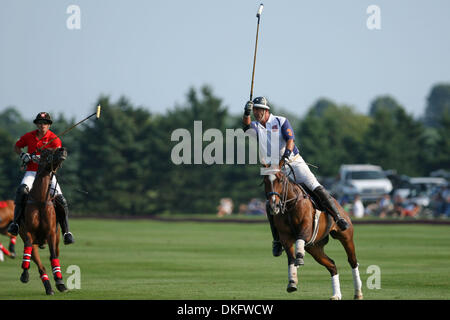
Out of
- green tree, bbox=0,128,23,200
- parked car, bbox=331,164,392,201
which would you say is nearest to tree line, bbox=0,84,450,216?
green tree, bbox=0,128,23,200

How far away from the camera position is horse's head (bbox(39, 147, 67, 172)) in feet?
49.3

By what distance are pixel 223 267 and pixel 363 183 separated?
35619 mm

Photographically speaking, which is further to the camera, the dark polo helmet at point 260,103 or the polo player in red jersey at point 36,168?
the polo player in red jersey at point 36,168

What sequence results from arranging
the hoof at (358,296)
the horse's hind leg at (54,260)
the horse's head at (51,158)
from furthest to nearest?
1. the horse's hind leg at (54,260)
2. the horse's head at (51,158)
3. the hoof at (358,296)

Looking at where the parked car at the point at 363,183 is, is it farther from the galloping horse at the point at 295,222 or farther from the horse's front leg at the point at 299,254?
the horse's front leg at the point at 299,254

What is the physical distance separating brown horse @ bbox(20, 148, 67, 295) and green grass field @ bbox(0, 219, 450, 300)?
80 centimetres

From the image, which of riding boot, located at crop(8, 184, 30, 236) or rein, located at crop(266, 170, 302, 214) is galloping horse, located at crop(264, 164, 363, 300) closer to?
rein, located at crop(266, 170, 302, 214)

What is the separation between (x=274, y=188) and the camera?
44.3 feet

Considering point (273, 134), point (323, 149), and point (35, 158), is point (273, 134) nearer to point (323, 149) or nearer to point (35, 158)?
point (35, 158)

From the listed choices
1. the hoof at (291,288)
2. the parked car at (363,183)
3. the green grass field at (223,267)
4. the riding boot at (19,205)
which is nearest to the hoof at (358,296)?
the green grass field at (223,267)

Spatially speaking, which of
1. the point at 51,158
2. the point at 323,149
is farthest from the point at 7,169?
the point at 51,158

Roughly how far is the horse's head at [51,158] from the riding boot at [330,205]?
4.61 m

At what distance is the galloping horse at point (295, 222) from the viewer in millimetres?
13438

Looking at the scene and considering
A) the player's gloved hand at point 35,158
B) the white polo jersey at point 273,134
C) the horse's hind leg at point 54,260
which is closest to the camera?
the white polo jersey at point 273,134
